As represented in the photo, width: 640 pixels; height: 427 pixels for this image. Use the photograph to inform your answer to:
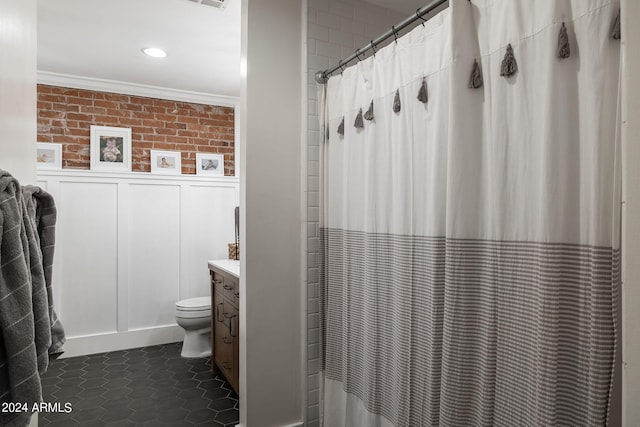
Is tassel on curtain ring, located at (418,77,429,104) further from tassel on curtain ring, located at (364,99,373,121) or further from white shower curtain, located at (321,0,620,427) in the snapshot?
tassel on curtain ring, located at (364,99,373,121)

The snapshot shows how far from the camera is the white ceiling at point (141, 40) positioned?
235cm

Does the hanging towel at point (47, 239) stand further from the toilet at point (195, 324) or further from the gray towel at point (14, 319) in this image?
the toilet at point (195, 324)

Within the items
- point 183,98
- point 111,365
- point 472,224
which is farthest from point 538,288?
point 183,98

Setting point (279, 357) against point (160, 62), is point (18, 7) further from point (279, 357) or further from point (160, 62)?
point (160, 62)

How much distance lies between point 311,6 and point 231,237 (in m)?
2.66

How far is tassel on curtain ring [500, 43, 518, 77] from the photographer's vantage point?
1095 mm

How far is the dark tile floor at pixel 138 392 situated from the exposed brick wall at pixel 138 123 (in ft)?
5.97

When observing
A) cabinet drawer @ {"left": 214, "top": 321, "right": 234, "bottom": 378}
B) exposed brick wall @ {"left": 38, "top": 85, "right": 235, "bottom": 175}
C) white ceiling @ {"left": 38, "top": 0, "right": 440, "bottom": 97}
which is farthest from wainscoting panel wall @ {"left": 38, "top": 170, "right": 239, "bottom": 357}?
cabinet drawer @ {"left": 214, "top": 321, "right": 234, "bottom": 378}

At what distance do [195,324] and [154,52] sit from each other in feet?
7.44

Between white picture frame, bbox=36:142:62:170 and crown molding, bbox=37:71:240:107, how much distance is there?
0.57 m

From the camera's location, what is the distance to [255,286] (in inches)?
79.9

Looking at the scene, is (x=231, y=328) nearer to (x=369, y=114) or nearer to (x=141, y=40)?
(x=369, y=114)

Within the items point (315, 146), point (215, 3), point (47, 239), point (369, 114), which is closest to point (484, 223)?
point (369, 114)

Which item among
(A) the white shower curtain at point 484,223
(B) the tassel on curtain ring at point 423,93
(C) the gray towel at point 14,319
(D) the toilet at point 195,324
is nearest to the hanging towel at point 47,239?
(C) the gray towel at point 14,319
